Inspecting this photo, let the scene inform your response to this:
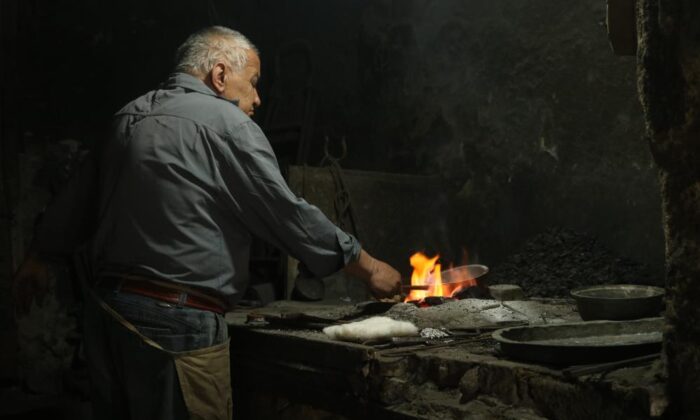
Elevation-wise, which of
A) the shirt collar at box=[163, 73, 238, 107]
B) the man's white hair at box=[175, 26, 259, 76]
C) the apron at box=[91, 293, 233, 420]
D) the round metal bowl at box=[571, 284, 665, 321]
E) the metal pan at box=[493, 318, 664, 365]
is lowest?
the apron at box=[91, 293, 233, 420]

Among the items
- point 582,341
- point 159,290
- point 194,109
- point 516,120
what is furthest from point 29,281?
point 516,120

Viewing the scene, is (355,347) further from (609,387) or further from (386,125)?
(386,125)

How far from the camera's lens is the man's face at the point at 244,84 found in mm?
2854

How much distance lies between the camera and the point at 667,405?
1.69m

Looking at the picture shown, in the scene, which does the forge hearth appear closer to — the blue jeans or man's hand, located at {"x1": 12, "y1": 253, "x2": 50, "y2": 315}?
the blue jeans

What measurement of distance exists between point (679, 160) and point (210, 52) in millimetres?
1936

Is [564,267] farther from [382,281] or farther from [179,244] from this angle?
[179,244]

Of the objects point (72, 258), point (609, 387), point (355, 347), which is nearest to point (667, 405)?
point (609, 387)

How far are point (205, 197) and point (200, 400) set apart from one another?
31.1 inches

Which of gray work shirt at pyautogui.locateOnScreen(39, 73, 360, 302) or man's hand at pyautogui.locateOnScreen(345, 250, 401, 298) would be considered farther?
man's hand at pyautogui.locateOnScreen(345, 250, 401, 298)

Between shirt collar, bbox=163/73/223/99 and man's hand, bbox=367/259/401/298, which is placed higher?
shirt collar, bbox=163/73/223/99

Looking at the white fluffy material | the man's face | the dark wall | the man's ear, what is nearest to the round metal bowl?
the white fluffy material

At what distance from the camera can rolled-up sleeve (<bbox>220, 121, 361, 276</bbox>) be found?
8.20 feet

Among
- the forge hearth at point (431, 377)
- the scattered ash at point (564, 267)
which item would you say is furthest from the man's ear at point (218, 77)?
the scattered ash at point (564, 267)
